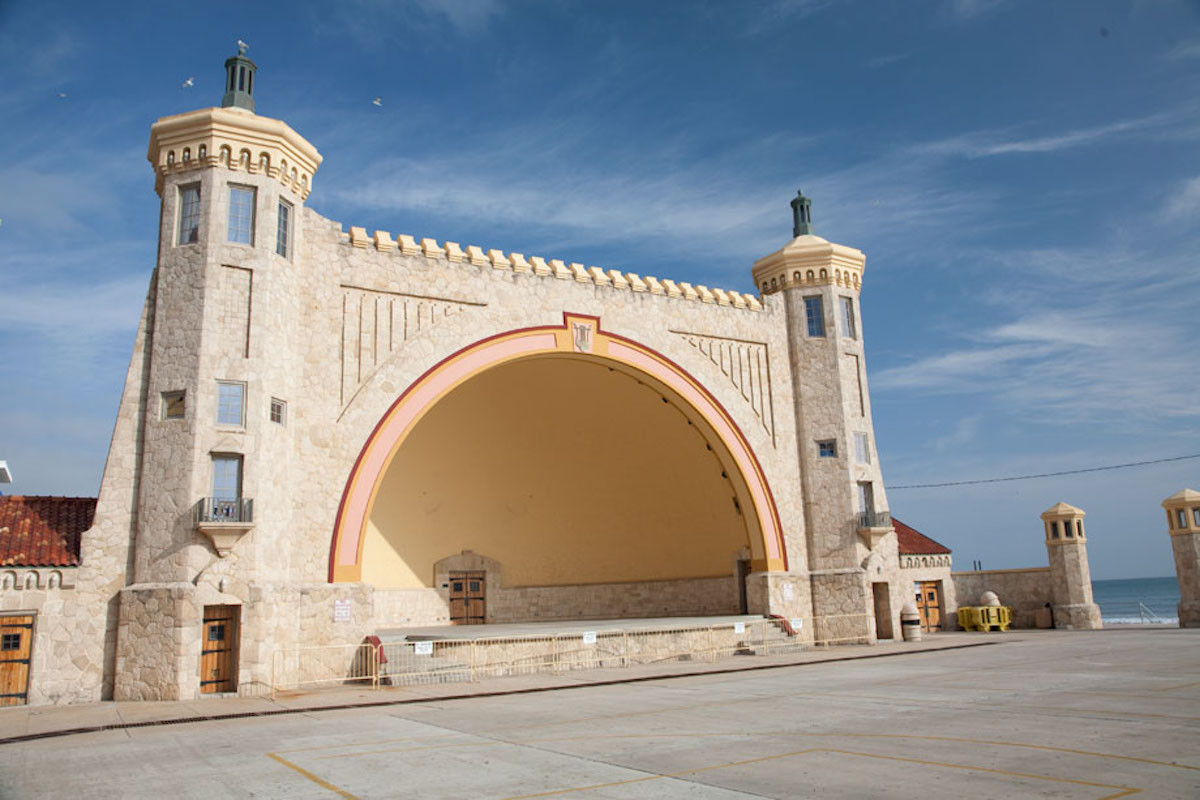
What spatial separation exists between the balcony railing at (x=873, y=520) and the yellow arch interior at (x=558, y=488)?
382 cm

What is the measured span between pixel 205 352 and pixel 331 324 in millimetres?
3691

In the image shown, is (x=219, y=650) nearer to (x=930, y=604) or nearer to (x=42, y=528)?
(x=42, y=528)

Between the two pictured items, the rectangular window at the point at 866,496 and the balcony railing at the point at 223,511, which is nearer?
the balcony railing at the point at 223,511

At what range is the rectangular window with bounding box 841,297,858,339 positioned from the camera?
33.1 meters

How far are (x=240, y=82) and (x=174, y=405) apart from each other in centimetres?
876

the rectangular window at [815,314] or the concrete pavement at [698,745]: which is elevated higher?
the rectangular window at [815,314]

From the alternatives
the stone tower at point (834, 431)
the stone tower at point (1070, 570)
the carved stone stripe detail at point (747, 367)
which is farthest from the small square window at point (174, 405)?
the stone tower at point (1070, 570)

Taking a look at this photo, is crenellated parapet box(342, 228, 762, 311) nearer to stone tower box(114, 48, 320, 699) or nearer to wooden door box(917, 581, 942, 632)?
stone tower box(114, 48, 320, 699)

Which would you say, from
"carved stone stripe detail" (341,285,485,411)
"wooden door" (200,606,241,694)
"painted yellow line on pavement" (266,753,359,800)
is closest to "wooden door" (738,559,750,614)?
"carved stone stripe detail" (341,285,485,411)

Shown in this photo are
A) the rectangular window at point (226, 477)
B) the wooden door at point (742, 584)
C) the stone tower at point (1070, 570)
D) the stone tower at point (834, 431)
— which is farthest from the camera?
the stone tower at point (1070, 570)

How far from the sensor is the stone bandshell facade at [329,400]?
19453 mm

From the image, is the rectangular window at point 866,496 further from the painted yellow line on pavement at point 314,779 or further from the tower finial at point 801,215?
the painted yellow line on pavement at point 314,779

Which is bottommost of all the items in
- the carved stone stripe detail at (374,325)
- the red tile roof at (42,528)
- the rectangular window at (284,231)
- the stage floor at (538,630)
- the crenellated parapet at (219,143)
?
the stage floor at (538,630)

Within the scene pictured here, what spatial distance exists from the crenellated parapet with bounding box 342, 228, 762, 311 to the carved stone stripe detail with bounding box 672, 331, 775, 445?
56.6 inches
